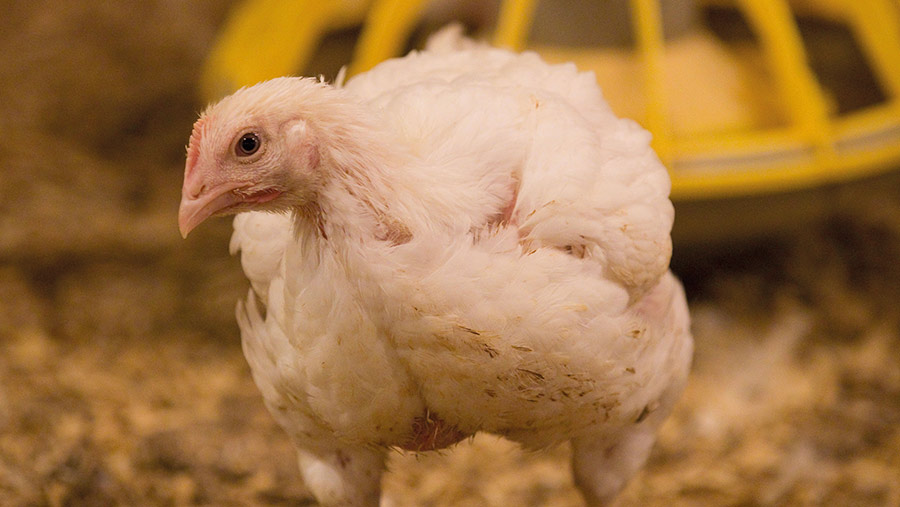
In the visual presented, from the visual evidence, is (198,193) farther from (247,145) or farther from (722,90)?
(722,90)

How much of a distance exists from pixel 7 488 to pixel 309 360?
1.23 metres

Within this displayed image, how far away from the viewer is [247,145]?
4.19 feet

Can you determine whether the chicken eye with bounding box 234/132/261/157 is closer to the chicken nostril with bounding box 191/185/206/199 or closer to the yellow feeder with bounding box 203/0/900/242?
the chicken nostril with bounding box 191/185/206/199

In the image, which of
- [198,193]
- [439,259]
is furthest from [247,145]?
[439,259]

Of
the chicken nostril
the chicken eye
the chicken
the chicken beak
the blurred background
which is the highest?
the chicken eye

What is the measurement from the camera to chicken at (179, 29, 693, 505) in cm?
131

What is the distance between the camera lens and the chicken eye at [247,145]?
127 cm

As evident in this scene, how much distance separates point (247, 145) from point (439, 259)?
1.07 ft

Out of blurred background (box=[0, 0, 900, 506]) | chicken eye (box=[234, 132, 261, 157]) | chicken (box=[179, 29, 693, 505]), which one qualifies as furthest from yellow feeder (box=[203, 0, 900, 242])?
chicken eye (box=[234, 132, 261, 157])

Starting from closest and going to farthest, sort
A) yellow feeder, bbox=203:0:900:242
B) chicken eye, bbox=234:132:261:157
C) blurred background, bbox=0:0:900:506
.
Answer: chicken eye, bbox=234:132:261:157 → blurred background, bbox=0:0:900:506 → yellow feeder, bbox=203:0:900:242

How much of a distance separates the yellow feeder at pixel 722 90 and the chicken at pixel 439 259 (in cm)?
105

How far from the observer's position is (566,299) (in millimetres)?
1378

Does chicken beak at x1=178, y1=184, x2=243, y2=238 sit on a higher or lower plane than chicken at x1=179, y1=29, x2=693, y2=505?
higher

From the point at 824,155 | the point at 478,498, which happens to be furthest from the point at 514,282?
the point at 824,155
